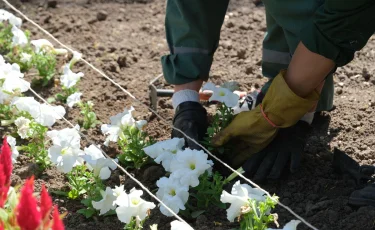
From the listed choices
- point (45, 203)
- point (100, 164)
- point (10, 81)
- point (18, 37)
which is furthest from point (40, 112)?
point (45, 203)

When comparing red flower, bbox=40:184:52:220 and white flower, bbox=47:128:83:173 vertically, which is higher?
red flower, bbox=40:184:52:220

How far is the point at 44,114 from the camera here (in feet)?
9.46

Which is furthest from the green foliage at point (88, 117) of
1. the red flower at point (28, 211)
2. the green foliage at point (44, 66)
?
the red flower at point (28, 211)

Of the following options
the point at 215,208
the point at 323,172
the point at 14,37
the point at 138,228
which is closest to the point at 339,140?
the point at 323,172

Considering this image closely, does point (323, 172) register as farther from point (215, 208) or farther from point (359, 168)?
point (215, 208)

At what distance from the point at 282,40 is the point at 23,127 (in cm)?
115

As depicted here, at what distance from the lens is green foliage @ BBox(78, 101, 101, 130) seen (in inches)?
126

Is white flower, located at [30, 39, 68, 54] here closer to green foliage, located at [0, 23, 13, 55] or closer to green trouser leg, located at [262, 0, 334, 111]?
green foliage, located at [0, 23, 13, 55]

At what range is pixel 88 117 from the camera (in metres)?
3.21

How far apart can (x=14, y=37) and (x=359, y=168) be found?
5.86 ft

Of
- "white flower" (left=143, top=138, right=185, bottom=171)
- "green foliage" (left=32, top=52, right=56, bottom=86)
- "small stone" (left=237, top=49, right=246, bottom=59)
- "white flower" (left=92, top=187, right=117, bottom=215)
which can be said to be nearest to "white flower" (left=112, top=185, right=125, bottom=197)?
"white flower" (left=92, top=187, right=117, bottom=215)

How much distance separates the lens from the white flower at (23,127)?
2936 mm

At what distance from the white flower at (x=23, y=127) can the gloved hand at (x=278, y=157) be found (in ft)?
2.89

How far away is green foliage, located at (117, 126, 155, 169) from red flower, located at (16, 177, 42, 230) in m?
1.24
